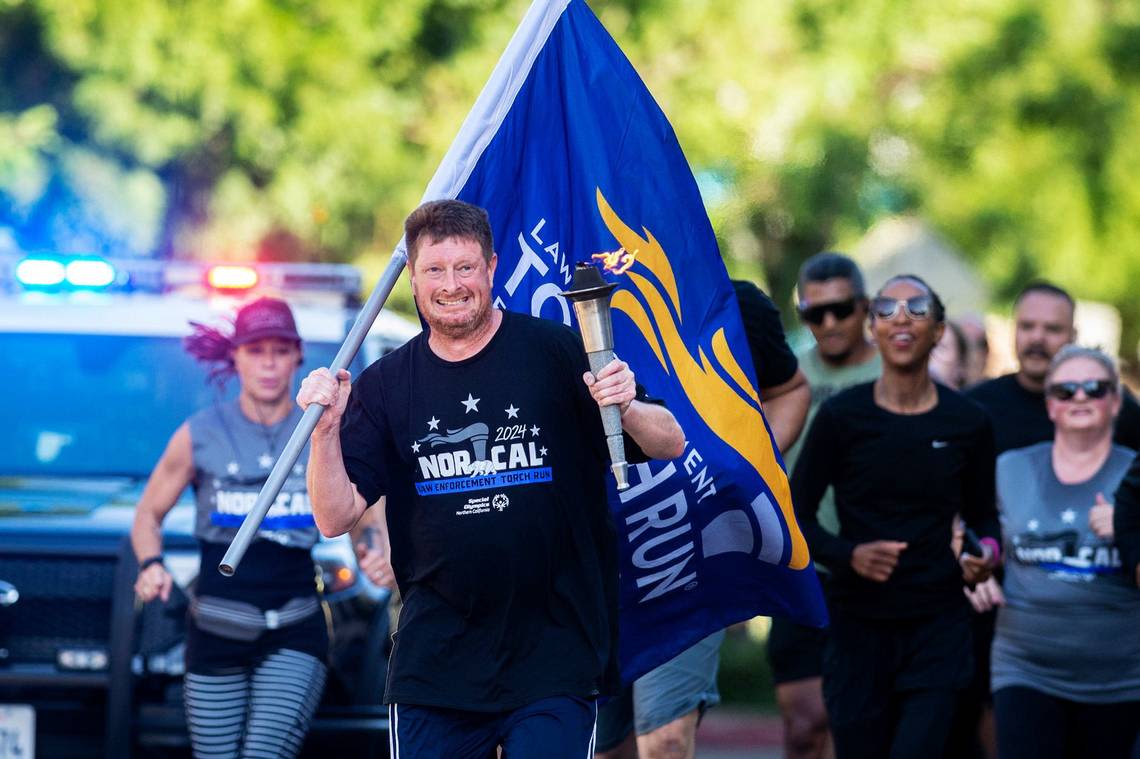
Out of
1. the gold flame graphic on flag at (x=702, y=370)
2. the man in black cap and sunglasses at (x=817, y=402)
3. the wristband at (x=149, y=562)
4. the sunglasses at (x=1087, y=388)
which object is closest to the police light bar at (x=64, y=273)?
the wristband at (x=149, y=562)

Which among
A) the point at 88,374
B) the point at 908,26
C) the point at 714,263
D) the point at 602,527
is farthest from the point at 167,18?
Answer: the point at 602,527

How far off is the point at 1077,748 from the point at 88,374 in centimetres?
430

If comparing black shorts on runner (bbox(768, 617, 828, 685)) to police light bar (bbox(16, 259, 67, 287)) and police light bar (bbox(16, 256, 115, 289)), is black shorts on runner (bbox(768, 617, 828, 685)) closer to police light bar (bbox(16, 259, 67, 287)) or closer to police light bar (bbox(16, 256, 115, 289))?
police light bar (bbox(16, 256, 115, 289))

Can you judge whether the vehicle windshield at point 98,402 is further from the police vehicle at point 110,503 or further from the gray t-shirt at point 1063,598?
the gray t-shirt at point 1063,598

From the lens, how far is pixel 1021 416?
26.5ft

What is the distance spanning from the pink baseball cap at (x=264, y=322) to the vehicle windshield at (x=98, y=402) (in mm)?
1309

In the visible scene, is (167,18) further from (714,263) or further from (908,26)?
(714,263)

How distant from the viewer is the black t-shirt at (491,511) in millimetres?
4770

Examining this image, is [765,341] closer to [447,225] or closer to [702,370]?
[702,370]

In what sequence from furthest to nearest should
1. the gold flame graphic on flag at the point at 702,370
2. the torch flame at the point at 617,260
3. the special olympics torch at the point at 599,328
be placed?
the gold flame graphic on flag at the point at 702,370 < the torch flame at the point at 617,260 < the special olympics torch at the point at 599,328

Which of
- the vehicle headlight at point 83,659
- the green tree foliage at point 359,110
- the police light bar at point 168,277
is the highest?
the green tree foliage at point 359,110

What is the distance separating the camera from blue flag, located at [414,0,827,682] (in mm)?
5707

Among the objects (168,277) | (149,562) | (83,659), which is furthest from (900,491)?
(168,277)

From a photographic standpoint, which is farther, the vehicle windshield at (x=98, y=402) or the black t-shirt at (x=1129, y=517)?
the vehicle windshield at (x=98, y=402)
